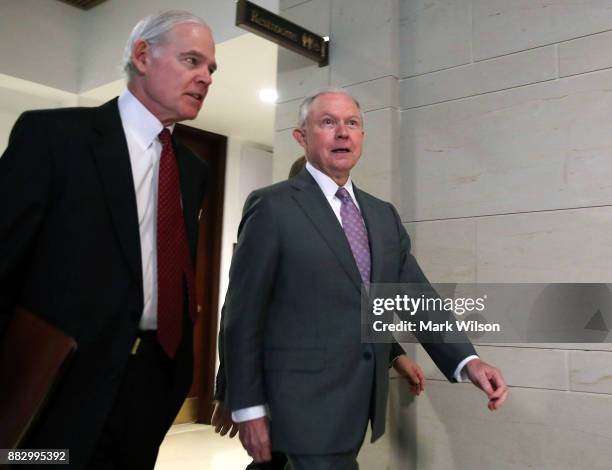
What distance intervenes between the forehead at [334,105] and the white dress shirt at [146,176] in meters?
0.62

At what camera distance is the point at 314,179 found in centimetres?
180

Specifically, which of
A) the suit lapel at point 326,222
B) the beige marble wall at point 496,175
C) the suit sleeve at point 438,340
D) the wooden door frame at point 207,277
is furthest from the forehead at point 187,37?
the wooden door frame at point 207,277

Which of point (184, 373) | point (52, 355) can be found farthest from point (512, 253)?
point (52, 355)

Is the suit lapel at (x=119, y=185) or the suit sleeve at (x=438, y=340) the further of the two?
the suit sleeve at (x=438, y=340)

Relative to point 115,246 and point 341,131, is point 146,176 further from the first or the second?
point 341,131

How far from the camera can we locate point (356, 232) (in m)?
1.74

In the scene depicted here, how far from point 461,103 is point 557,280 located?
3.02ft

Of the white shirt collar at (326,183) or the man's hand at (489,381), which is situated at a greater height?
the white shirt collar at (326,183)

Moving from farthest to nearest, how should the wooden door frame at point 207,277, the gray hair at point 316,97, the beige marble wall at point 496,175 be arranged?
1. the wooden door frame at point 207,277
2. the beige marble wall at point 496,175
3. the gray hair at point 316,97

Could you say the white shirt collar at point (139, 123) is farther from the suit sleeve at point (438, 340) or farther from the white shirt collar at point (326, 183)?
the suit sleeve at point (438, 340)

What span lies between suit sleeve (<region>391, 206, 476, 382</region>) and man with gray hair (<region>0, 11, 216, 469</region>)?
2.51ft

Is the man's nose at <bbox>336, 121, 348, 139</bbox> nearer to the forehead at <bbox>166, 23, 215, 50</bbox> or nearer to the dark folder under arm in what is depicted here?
the forehead at <bbox>166, 23, 215, 50</bbox>

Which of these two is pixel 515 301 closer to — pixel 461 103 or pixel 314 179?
pixel 461 103

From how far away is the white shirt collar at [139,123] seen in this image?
1.37 metres
